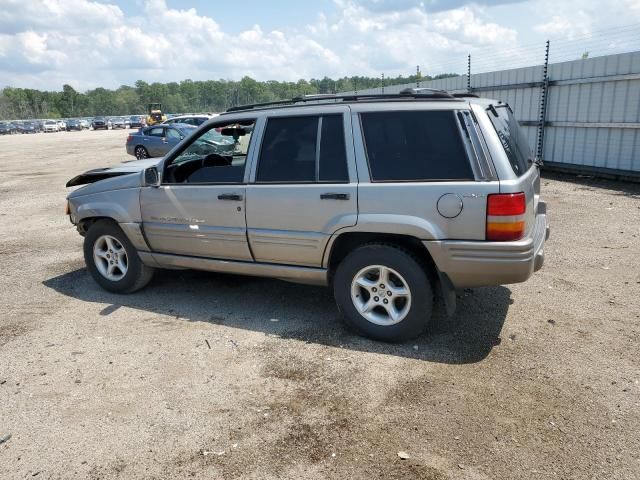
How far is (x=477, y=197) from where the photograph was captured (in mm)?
3592

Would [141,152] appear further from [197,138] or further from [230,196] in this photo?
[230,196]

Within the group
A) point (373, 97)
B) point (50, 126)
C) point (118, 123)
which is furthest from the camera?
point (118, 123)

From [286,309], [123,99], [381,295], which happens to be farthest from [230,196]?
[123,99]

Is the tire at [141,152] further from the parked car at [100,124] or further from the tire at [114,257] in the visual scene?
the parked car at [100,124]

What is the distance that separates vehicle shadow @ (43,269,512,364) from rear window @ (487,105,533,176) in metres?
1.38

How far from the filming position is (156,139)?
18.3 meters

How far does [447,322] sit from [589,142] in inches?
349

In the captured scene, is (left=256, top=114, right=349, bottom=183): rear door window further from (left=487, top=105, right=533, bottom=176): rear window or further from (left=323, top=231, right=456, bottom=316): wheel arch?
(left=487, top=105, right=533, bottom=176): rear window

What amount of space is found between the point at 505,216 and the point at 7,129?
76.3 metres

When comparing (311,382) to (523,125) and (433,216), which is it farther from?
(523,125)

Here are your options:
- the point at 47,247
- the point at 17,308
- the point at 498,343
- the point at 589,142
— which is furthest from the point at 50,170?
the point at 498,343

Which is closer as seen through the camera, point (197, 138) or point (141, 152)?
point (197, 138)

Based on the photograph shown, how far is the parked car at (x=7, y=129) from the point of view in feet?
216

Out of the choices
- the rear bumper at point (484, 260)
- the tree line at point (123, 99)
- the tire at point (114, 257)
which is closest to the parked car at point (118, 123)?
the tree line at point (123, 99)
